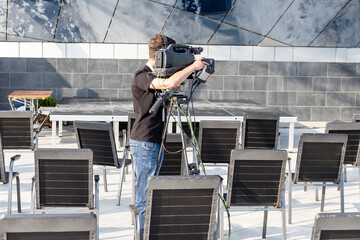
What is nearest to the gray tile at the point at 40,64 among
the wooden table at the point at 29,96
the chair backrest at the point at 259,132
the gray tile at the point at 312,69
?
the wooden table at the point at 29,96

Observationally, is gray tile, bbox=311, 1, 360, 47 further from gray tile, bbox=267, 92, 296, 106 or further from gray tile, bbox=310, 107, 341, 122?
gray tile, bbox=310, 107, 341, 122

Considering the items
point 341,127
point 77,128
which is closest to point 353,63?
point 341,127

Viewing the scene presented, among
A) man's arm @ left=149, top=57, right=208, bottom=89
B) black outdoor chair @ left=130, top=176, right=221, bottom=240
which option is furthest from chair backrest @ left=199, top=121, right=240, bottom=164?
black outdoor chair @ left=130, top=176, right=221, bottom=240

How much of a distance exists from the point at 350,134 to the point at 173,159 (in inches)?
88.8

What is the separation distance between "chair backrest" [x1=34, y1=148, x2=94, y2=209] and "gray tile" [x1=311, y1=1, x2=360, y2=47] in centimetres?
1186

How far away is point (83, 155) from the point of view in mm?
5312

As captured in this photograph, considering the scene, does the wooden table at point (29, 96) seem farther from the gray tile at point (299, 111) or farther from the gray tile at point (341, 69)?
the gray tile at point (341, 69)

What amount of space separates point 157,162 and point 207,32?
36.8 ft

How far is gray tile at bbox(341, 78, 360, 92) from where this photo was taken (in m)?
16.3

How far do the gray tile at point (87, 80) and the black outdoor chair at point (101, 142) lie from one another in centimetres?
813

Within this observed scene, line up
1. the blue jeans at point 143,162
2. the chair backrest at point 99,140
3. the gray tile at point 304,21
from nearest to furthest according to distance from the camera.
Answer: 1. the blue jeans at point 143,162
2. the chair backrest at point 99,140
3. the gray tile at point 304,21

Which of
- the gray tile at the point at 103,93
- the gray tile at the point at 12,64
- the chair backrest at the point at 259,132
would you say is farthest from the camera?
the gray tile at the point at 103,93

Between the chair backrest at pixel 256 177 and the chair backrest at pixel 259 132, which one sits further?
the chair backrest at pixel 259 132

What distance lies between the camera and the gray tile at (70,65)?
1552 centimetres
